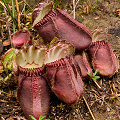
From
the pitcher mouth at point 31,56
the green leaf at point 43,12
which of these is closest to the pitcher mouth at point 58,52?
the pitcher mouth at point 31,56

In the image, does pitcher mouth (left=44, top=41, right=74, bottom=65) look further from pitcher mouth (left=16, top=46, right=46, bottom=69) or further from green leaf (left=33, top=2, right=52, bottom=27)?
green leaf (left=33, top=2, right=52, bottom=27)

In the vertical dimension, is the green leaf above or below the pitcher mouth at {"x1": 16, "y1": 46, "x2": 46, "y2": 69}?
above

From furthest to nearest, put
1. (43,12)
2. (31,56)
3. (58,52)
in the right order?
(43,12) < (31,56) < (58,52)

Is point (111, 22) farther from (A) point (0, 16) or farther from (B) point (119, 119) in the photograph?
(A) point (0, 16)

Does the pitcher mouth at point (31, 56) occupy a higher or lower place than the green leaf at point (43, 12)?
lower

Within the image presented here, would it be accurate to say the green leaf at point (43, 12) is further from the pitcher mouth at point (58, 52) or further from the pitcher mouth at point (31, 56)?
the pitcher mouth at point (58, 52)

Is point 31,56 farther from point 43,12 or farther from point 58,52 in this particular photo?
point 43,12

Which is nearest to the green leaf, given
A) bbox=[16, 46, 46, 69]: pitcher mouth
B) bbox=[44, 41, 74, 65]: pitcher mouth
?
bbox=[16, 46, 46, 69]: pitcher mouth

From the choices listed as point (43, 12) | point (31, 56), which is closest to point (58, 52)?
point (31, 56)

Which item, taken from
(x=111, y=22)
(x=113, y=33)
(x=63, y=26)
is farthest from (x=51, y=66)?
(x=111, y=22)

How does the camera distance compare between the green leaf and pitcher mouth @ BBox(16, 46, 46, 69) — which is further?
the green leaf

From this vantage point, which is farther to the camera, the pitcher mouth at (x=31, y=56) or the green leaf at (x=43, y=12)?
the green leaf at (x=43, y=12)
